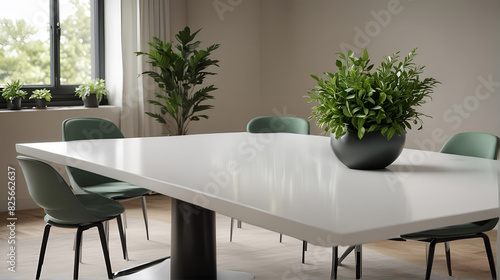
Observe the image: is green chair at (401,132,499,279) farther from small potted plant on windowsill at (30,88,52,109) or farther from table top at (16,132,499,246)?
small potted plant on windowsill at (30,88,52,109)

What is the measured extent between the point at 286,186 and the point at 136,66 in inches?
175

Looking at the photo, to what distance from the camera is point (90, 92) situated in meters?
6.01

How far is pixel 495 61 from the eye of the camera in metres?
4.90

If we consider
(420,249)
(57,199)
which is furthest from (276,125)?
(57,199)

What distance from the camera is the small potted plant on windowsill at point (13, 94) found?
217 inches

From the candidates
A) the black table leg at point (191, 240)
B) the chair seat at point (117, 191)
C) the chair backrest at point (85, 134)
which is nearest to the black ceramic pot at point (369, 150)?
the black table leg at point (191, 240)

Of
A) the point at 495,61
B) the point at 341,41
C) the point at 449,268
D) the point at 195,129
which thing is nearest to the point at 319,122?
the point at 449,268

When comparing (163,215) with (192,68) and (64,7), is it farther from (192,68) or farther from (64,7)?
(64,7)

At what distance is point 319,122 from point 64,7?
4.30 m

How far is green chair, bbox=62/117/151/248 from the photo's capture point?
3.75 m

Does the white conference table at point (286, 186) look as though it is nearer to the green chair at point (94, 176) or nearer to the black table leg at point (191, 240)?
the black table leg at point (191, 240)

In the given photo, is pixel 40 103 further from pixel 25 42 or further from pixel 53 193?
pixel 53 193

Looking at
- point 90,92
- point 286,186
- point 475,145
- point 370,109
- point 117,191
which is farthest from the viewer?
point 90,92

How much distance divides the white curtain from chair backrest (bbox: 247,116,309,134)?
6.46ft
